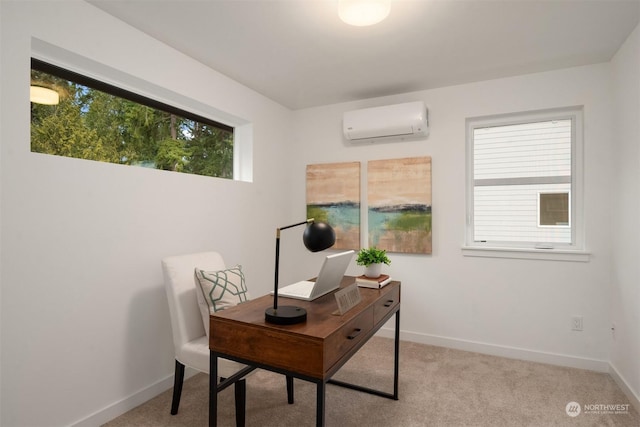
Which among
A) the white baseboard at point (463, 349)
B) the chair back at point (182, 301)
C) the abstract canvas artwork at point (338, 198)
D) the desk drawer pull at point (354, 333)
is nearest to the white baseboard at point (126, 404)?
the white baseboard at point (463, 349)

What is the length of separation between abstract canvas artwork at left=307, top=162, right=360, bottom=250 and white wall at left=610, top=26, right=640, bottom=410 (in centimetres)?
212

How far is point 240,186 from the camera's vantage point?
10.6 feet

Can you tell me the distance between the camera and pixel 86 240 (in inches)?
79.0

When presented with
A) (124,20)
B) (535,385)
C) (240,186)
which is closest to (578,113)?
(535,385)

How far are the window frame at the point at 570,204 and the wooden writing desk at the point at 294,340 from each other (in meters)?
1.86

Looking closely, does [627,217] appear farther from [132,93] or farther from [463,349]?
[132,93]

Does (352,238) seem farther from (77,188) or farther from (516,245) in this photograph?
(77,188)

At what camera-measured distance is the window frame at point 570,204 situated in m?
2.91

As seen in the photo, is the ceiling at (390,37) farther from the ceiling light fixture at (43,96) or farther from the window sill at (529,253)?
the window sill at (529,253)

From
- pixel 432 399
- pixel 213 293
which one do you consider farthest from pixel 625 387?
pixel 213 293

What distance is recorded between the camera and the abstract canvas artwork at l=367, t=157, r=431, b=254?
3.37 meters

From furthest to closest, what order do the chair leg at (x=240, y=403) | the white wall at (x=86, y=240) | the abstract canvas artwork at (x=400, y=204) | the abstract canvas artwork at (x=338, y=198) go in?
the abstract canvas artwork at (x=338, y=198) → the abstract canvas artwork at (x=400, y=204) → the chair leg at (x=240, y=403) → the white wall at (x=86, y=240)

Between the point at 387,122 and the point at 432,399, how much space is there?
2345mm

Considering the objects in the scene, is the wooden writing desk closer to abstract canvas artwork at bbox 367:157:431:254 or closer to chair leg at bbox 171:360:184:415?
chair leg at bbox 171:360:184:415
